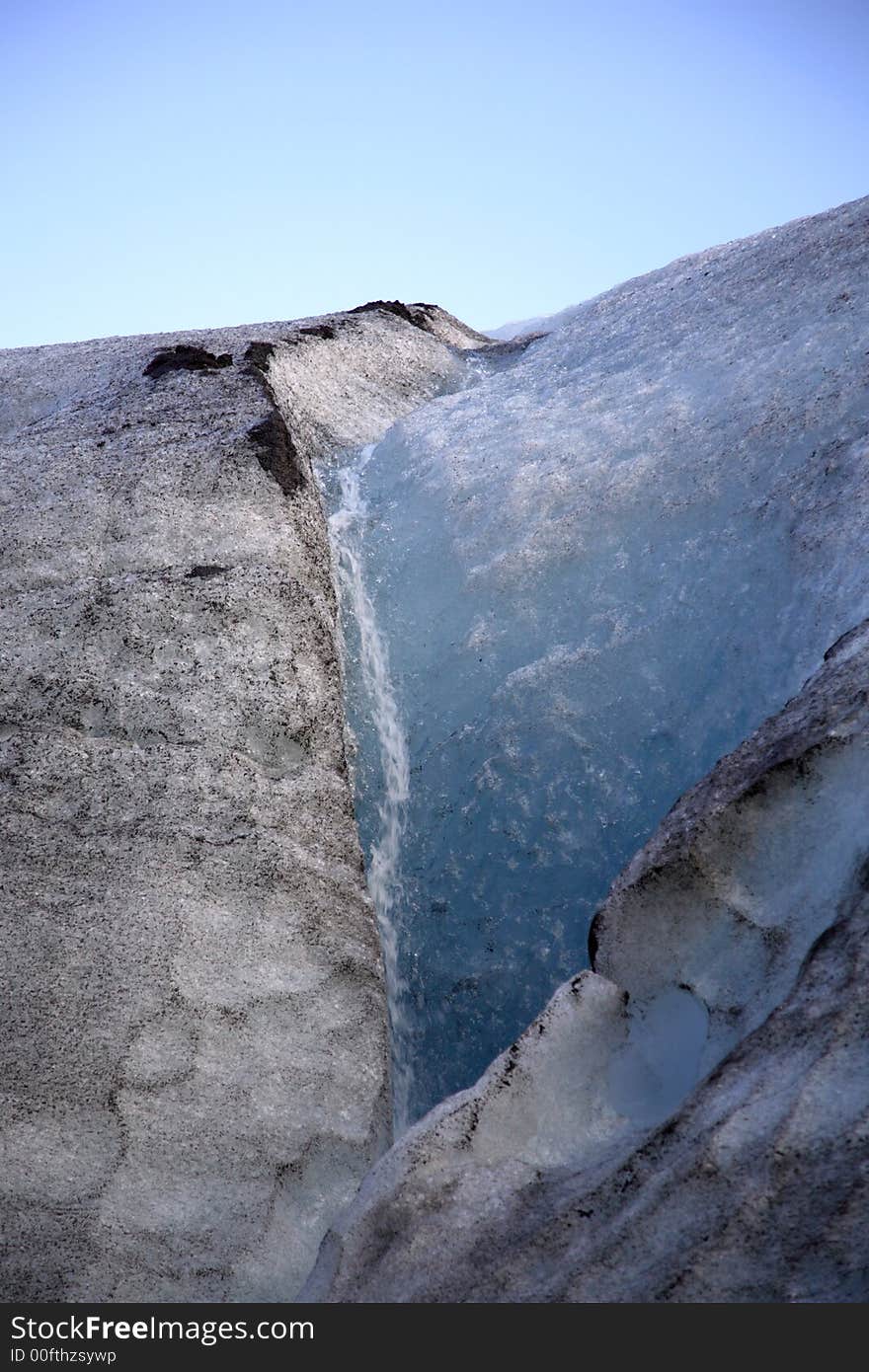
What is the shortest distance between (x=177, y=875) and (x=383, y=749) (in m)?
2.36

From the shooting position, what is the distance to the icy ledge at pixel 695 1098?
379 centimetres

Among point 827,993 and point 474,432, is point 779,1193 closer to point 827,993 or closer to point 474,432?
point 827,993

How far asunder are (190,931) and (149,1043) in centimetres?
69

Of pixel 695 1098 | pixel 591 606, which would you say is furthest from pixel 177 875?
pixel 591 606

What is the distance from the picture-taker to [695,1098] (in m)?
4.47

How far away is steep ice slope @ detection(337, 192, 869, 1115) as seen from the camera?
24.9 ft

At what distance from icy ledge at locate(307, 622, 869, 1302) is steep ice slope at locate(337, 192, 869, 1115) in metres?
1.71

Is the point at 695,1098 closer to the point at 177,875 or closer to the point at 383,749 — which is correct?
the point at 177,875

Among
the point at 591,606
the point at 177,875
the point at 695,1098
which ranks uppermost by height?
the point at 591,606

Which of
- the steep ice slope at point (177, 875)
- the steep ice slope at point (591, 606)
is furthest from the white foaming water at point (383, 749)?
the steep ice slope at point (177, 875)

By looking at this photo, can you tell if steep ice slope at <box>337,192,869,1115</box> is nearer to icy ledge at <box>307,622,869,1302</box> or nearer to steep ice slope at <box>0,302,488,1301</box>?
steep ice slope at <box>0,302,488,1301</box>

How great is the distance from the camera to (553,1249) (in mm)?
4320

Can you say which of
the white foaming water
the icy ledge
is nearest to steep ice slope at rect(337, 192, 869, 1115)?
the white foaming water

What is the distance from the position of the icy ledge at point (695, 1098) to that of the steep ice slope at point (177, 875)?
1.06 m
